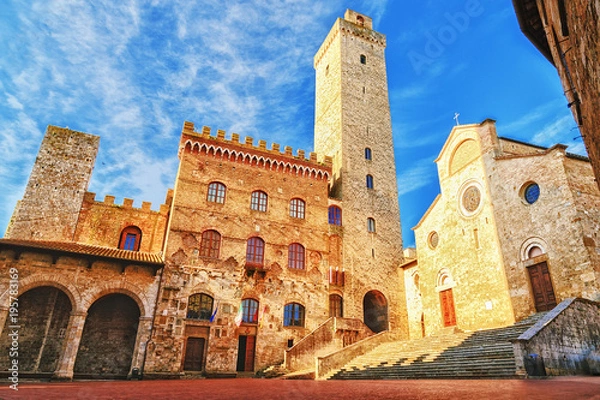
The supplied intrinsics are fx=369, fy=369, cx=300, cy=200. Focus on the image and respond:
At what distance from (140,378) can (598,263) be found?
1973 centimetres

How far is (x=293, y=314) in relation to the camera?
20938 millimetres

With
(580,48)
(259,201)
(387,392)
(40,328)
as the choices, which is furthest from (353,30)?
(387,392)

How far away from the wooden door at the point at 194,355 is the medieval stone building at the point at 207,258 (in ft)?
0.33

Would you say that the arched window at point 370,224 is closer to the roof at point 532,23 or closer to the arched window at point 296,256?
the arched window at point 296,256

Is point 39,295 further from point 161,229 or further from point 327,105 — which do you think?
point 327,105

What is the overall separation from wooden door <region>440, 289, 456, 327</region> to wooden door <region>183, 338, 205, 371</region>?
13241mm

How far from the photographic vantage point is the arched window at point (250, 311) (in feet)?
65.2

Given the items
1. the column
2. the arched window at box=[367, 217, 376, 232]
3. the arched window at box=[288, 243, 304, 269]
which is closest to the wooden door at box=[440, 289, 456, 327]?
the arched window at box=[367, 217, 376, 232]

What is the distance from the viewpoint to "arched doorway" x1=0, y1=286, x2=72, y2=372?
1692cm

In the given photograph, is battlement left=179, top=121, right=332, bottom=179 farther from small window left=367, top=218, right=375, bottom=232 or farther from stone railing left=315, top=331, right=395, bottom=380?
stone railing left=315, top=331, right=395, bottom=380

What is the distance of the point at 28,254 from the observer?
54.9 ft

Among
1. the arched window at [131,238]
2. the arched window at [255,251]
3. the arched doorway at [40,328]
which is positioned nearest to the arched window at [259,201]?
the arched window at [255,251]

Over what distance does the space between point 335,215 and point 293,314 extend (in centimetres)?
716

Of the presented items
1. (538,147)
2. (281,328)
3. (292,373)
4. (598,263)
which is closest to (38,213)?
(281,328)
